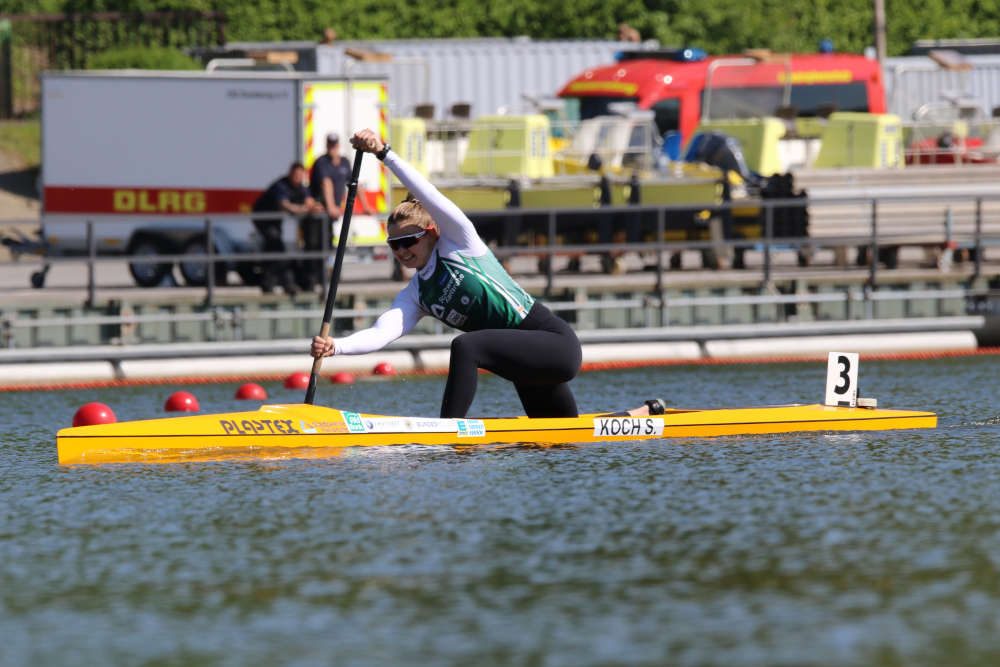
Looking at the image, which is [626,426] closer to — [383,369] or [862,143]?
[383,369]

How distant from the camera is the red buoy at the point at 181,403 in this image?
16312 millimetres

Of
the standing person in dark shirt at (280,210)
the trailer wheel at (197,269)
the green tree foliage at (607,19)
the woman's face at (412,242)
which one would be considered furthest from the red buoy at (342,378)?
the green tree foliage at (607,19)

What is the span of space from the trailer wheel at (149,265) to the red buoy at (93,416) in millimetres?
4806

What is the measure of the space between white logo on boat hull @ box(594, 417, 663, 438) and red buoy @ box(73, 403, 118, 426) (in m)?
4.18

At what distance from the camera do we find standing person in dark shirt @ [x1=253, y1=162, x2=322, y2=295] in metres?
20.2

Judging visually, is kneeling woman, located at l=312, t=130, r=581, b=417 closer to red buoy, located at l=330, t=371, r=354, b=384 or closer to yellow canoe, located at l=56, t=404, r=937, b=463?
yellow canoe, located at l=56, t=404, r=937, b=463

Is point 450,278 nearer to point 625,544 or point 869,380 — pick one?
point 625,544

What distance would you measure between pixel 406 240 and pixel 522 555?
2957mm

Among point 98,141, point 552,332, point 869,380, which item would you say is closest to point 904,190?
point 869,380

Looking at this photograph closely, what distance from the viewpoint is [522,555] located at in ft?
29.7

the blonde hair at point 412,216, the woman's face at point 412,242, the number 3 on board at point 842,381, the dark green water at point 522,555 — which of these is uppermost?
the blonde hair at point 412,216

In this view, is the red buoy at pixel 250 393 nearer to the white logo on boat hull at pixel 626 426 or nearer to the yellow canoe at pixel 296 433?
the yellow canoe at pixel 296 433

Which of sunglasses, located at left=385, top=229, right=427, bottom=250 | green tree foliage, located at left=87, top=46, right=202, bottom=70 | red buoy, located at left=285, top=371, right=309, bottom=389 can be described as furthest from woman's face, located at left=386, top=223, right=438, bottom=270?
green tree foliage, located at left=87, top=46, right=202, bottom=70

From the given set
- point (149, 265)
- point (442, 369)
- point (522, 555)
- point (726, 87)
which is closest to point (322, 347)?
point (522, 555)
